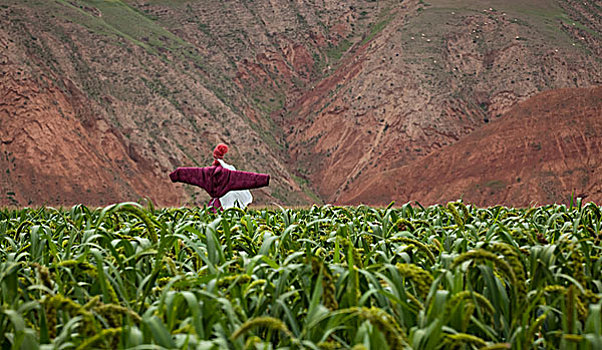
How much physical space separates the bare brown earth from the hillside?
2.04 m

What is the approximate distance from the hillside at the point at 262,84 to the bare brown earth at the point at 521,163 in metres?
2.04

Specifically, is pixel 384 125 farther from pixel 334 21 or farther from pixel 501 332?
pixel 501 332

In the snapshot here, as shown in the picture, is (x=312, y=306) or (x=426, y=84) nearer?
(x=312, y=306)

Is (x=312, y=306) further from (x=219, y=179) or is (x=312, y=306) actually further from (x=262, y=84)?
(x=262, y=84)

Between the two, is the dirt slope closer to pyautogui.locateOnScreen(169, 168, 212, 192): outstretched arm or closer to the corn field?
pyautogui.locateOnScreen(169, 168, 212, 192): outstretched arm

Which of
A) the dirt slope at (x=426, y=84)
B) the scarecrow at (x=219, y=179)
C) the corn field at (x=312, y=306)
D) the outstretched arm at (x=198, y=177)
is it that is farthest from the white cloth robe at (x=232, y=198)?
the dirt slope at (x=426, y=84)

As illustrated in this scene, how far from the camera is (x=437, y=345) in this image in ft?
5.49

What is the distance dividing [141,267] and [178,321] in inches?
28.3

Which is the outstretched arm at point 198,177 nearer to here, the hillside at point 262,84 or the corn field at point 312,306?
the corn field at point 312,306

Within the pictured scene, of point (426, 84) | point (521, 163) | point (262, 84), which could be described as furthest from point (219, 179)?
point (262, 84)

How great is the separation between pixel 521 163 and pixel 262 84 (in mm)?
25027

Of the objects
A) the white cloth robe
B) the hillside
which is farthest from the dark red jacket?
the hillside

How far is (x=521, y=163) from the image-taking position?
29062mm

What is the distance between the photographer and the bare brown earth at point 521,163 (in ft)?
89.1
